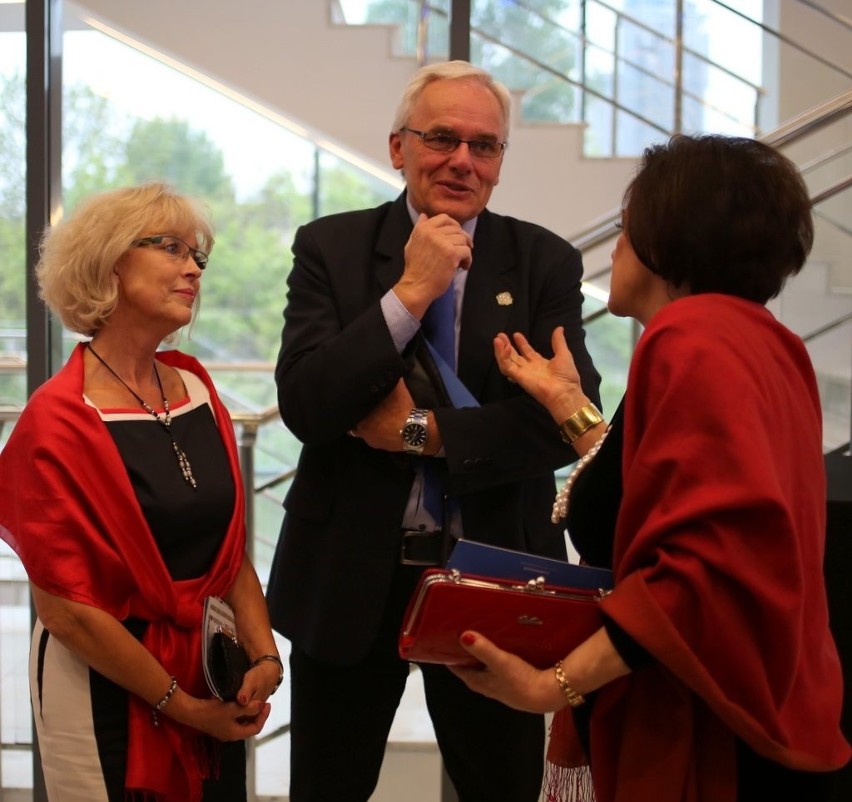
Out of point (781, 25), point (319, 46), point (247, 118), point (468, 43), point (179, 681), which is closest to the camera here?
point (179, 681)

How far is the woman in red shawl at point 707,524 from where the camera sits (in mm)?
1175

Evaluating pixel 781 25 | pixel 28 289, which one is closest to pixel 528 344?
pixel 28 289

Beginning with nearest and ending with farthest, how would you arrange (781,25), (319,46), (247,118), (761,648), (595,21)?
(761,648) < (781,25) < (595,21) < (319,46) < (247,118)

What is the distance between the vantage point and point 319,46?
515 centimetres

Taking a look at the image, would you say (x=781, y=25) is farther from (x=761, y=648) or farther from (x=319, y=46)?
(x=761, y=648)

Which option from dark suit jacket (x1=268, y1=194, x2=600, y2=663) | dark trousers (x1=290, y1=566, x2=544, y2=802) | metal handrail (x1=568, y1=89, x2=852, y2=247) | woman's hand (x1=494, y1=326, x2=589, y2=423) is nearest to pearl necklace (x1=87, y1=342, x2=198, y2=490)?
dark suit jacket (x1=268, y1=194, x2=600, y2=663)

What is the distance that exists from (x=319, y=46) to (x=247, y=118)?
110 inches

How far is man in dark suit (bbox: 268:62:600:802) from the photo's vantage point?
1823 millimetres

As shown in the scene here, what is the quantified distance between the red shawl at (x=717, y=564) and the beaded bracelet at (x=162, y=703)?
2.36 ft

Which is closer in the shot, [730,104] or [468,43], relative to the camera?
[468,43]

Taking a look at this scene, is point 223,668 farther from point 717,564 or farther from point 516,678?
point 717,564

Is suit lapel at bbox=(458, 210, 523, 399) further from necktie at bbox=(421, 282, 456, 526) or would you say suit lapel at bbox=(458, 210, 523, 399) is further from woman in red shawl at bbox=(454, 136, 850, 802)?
woman in red shawl at bbox=(454, 136, 850, 802)

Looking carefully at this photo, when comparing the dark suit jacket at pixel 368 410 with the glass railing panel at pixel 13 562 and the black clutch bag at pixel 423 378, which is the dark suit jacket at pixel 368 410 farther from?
the glass railing panel at pixel 13 562

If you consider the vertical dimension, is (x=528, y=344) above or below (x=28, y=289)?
below
